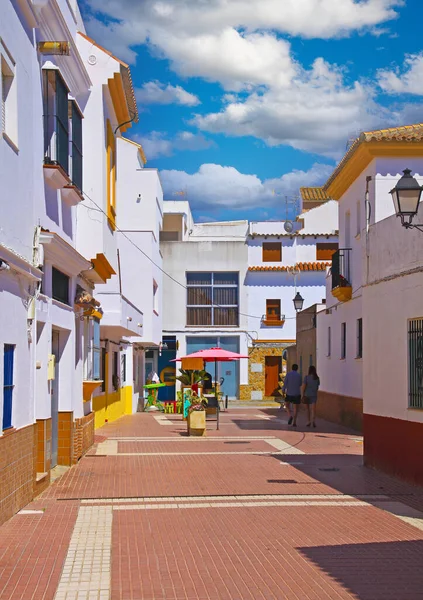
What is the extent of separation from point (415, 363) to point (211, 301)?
3306 centimetres

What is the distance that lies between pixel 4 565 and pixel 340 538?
348 centimetres

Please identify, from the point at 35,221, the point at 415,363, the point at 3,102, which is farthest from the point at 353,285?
the point at 3,102

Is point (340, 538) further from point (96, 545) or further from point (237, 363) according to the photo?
point (237, 363)

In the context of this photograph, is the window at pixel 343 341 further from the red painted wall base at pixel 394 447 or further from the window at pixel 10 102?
the window at pixel 10 102

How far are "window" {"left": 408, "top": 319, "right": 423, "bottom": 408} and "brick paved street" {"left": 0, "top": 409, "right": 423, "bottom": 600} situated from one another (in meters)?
1.31

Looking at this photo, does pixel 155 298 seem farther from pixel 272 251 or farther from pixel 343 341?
pixel 343 341

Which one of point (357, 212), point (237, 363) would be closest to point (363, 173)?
point (357, 212)

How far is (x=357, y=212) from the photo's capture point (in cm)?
2489

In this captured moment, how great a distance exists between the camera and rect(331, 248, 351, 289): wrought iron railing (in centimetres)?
2582

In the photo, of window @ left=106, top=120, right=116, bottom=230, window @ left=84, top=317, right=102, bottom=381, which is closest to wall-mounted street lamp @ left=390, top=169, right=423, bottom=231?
window @ left=106, top=120, right=116, bottom=230

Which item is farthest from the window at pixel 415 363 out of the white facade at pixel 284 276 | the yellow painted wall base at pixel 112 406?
the white facade at pixel 284 276

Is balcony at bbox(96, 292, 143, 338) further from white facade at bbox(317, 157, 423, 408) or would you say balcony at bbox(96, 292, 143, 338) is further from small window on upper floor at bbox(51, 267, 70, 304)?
small window on upper floor at bbox(51, 267, 70, 304)

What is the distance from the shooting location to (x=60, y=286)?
1453 centimetres

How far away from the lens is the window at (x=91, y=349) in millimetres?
18484
